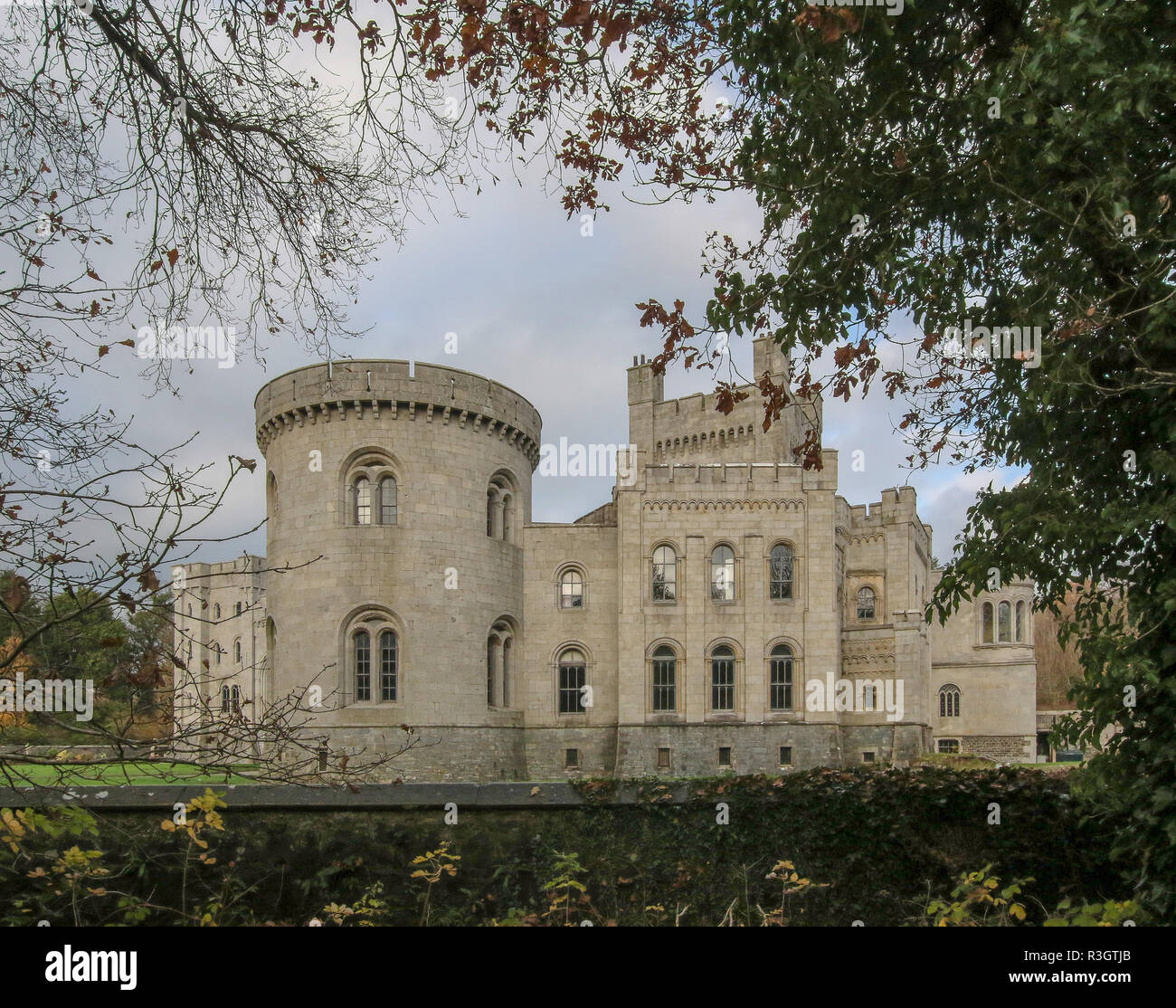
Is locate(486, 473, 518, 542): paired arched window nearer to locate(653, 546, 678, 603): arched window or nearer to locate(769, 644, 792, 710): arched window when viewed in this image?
locate(653, 546, 678, 603): arched window

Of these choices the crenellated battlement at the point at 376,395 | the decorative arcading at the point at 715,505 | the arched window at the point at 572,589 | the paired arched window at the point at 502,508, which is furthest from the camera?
the arched window at the point at 572,589

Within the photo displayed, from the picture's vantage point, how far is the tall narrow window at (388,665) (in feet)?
85.9

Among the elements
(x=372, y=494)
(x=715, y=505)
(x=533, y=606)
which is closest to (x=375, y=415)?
(x=372, y=494)

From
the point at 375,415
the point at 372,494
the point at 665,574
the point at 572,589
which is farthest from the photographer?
the point at 572,589

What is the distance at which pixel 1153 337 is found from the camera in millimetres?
5922

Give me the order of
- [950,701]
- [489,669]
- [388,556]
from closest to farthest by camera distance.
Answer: [388,556] → [489,669] → [950,701]

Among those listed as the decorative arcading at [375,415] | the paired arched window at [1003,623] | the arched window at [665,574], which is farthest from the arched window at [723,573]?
the paired arched window at [1003,623]

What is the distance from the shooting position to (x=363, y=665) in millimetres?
26391

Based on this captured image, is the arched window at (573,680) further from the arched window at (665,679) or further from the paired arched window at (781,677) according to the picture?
the paired arched window at (781,677)

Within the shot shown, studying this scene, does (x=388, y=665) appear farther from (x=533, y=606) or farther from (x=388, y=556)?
(x=533, y=606)

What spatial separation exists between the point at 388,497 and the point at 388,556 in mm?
1840

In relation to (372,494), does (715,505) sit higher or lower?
lower

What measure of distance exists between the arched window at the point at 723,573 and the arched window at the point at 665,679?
7.84ft
